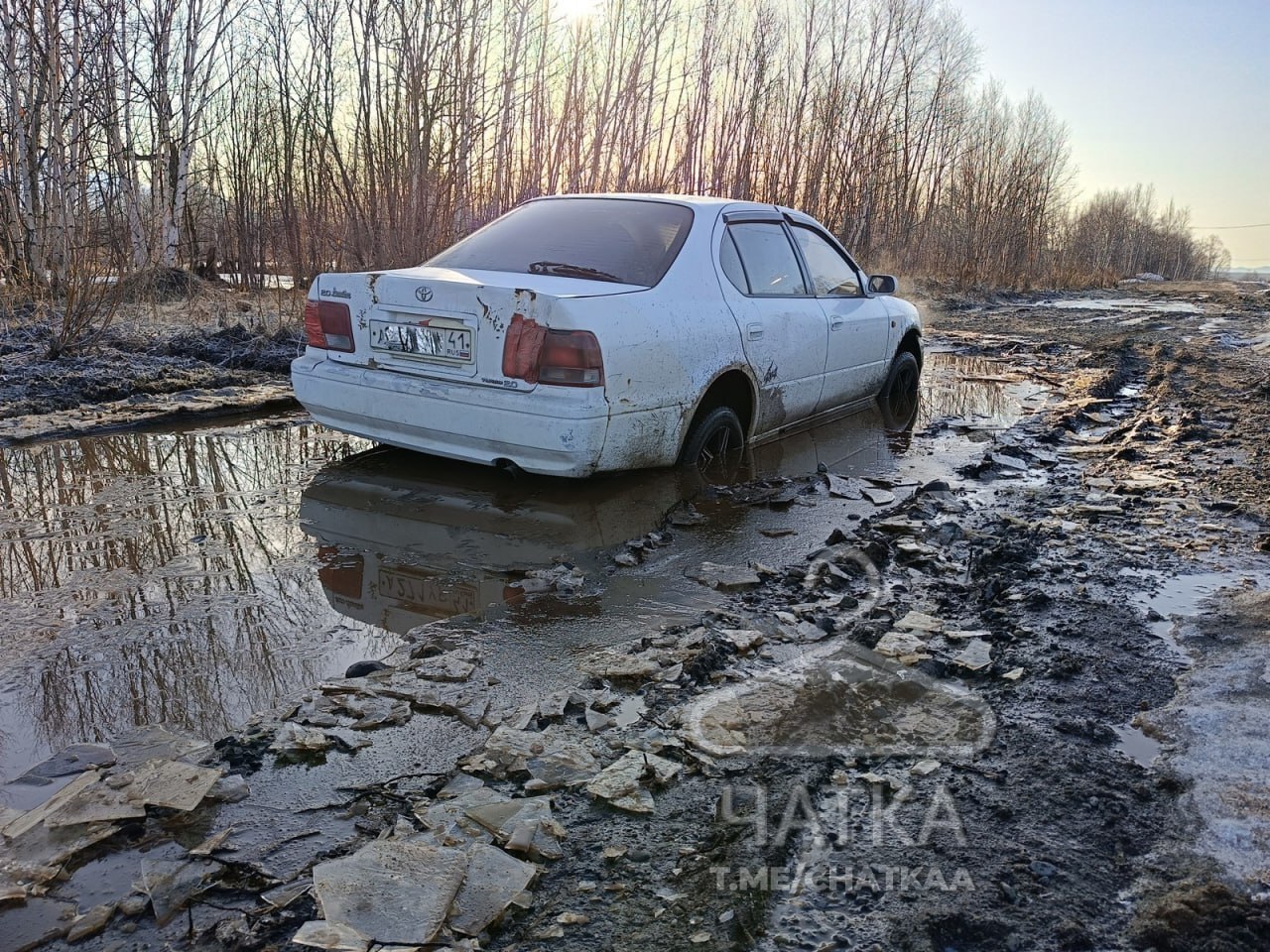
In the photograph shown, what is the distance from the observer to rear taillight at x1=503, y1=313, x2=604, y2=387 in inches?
163

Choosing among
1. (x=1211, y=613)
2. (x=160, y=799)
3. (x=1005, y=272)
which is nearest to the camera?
(x=160, y=799)

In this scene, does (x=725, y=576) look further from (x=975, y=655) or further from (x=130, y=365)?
(x=130, y=365)

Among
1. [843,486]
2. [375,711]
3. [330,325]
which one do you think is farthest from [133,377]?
[375,711]

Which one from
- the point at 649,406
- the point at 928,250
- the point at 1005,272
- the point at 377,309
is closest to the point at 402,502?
the point at 377,309

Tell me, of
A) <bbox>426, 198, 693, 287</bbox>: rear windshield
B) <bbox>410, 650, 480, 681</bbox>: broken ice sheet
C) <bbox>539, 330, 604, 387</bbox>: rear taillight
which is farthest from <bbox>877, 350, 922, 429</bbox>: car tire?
<bbox>410, 650, 480, 681</bbox>: broken ice sheet

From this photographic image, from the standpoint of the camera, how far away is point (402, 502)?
446 cm

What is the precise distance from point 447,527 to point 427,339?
0.92m

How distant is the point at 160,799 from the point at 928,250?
31.6 m

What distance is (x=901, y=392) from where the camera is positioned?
778 centimetres

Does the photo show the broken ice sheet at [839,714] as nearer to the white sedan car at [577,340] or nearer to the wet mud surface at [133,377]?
the white sedan car at [577,340]

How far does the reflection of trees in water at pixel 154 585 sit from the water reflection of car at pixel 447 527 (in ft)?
0.54

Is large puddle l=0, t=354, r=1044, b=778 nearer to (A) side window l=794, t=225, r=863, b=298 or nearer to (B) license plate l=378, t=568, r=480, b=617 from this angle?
(B) license plate l=378, t=568, r=480, b=617

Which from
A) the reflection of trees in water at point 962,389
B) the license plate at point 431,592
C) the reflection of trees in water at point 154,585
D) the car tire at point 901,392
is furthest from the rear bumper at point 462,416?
the reflection of trees in water at point 962,389

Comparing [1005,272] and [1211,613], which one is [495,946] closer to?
[1211,613]
